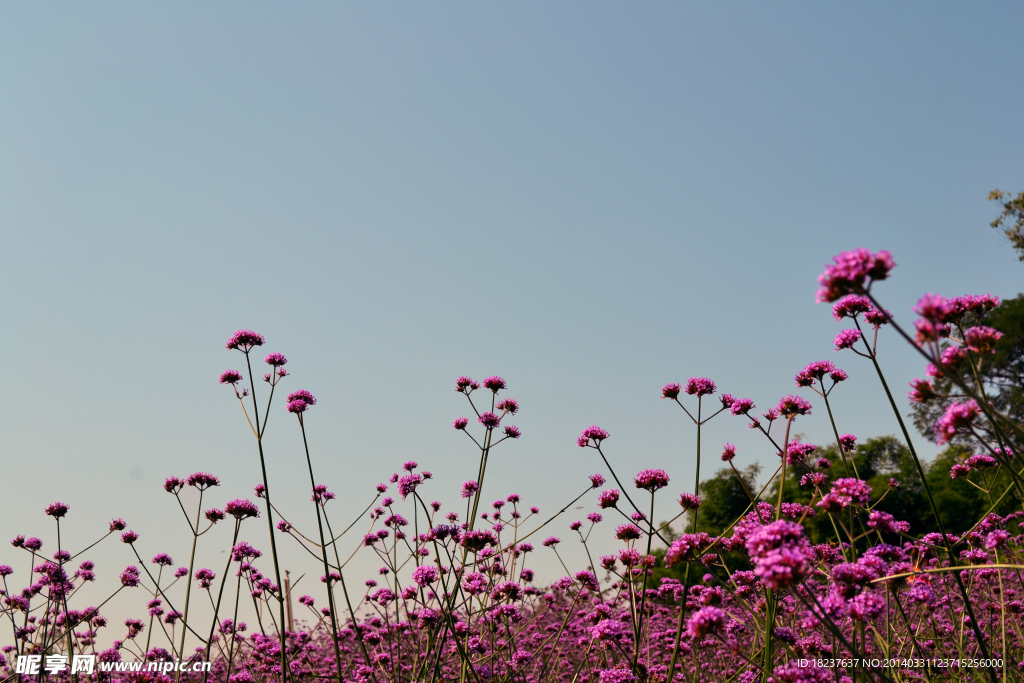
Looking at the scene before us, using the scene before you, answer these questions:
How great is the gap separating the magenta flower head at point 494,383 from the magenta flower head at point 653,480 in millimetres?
1739

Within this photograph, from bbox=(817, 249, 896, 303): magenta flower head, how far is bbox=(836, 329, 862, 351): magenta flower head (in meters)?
2.09

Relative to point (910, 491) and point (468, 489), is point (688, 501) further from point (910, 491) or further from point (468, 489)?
point (910, 491)

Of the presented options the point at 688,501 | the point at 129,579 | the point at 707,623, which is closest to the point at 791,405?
the point at 688,501

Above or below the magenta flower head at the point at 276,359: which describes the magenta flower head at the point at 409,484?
below

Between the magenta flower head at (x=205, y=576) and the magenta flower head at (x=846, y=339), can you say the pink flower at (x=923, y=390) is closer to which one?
the magenta flower head at (x=846, y=339)

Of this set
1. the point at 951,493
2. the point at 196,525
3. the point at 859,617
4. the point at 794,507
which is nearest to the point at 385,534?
the point at 196,525

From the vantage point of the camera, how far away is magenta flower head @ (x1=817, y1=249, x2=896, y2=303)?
188 centimetres

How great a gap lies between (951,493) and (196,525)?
993 inches

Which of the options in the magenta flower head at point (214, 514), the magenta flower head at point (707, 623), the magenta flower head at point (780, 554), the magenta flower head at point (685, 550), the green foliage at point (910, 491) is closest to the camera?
the magenta flower head at point (780, 554)

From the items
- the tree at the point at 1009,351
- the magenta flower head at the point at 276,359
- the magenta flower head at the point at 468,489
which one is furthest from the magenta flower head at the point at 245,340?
the tree at the point at 1009,351

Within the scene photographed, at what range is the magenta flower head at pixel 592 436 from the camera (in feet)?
14.4

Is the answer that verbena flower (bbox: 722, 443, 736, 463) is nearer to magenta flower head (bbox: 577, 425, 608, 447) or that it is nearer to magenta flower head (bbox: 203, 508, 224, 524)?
magenta flower head (bbox: 577, 425, 608, 447)

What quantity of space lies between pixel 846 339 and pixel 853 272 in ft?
7.23

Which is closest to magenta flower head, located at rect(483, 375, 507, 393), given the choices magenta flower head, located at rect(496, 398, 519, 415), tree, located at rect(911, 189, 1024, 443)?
magenta flower head, located at rect(496, 398, 519, 415)
